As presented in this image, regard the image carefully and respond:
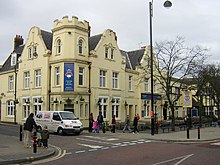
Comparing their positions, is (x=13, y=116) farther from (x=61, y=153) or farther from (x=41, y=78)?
(x=61, y=153)

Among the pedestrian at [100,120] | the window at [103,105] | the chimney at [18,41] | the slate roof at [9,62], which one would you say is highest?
the chimney at [18,41]

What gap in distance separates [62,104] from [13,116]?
10.5m

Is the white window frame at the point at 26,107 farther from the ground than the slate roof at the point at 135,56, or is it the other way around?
the slate roof at the point at 135,56

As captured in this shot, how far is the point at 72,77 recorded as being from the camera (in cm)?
3020

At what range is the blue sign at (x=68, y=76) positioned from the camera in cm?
3009

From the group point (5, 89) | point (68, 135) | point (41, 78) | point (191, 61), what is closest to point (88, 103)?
point (41, 78)

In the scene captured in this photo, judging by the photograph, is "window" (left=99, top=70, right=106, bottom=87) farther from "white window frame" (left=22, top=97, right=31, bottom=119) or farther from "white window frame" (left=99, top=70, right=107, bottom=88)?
"white window frame" (left=22, top=97, right=31, bottom=119)

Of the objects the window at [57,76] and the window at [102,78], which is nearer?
the window at [57,76]

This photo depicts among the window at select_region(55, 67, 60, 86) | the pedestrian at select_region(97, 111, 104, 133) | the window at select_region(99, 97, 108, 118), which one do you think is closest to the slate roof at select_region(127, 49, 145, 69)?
the window at select_region(99, 97, 108, 118)

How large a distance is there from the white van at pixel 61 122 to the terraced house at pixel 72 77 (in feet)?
17.2

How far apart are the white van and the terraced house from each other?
524 cm

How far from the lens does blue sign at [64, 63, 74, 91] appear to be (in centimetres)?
3009

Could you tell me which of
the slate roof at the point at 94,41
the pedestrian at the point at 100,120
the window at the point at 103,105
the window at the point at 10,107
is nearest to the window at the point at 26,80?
the window at the point at 10,107

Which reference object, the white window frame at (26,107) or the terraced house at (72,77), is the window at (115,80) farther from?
the white window frame at (26,107)
